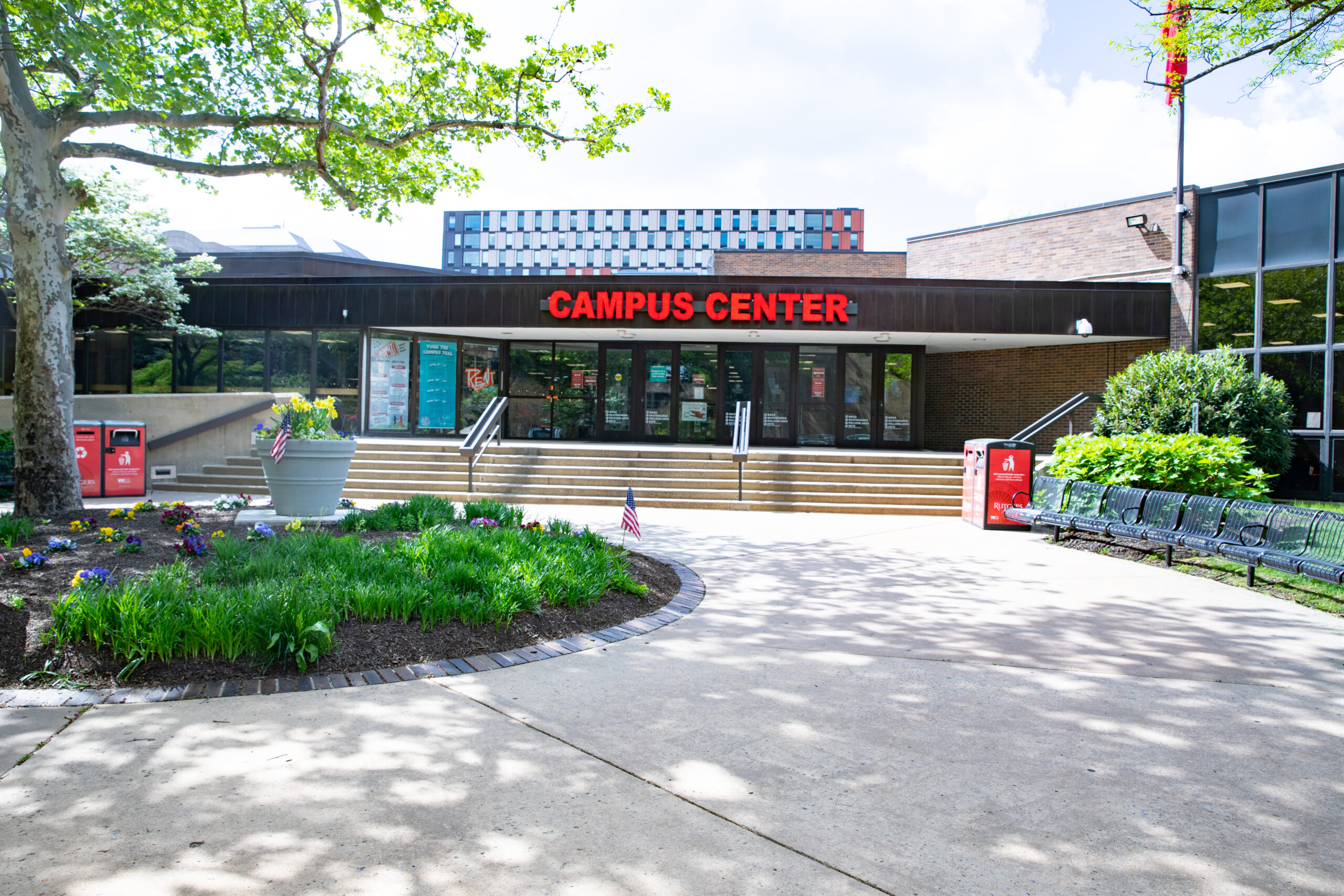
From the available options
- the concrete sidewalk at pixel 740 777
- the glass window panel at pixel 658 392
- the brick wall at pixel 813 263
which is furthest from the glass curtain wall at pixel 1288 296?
the brick wall at pixel 813 263

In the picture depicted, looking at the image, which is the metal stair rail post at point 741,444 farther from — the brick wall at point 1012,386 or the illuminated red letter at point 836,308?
the brick wall at point 1012,386

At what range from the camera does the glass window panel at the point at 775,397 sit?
1850 cm

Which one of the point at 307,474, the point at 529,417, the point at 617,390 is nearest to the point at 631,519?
the point at 307,474

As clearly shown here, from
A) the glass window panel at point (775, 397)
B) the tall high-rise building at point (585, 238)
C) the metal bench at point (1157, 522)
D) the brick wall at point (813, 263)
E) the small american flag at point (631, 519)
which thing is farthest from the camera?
the tall high-rise building at point (585, 238)

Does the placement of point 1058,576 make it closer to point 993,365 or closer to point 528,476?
point 528,476

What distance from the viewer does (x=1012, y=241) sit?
68.1 feet

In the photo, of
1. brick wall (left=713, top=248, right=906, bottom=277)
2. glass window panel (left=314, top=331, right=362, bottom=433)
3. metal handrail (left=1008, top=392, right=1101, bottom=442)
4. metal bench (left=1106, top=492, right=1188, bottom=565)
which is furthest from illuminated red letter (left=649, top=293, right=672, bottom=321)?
brick wall (left=713, top=248, right=906, bottom=277)

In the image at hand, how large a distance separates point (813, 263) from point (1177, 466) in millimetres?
21872

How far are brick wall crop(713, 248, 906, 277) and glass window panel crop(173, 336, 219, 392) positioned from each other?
17.0 meters

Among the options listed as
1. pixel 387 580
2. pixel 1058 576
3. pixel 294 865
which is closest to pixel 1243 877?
pixel 294 865

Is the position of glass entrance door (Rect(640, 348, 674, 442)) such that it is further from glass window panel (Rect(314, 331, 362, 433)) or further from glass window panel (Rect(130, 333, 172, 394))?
glass window panel (Rect(130, 333, 172, 394))

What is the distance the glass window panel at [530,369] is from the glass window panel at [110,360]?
8.07 m

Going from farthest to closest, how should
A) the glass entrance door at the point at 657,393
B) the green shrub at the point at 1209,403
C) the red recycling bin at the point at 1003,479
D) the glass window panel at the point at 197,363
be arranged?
1. the glass entrance door at the point at 657,393
2. the glass window panel at the point at 197,363
3. the green shrub at the point at 1209,403
4. the red recycling bin at the point at 1003,479

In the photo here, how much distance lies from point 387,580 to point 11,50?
7948 millimetres
